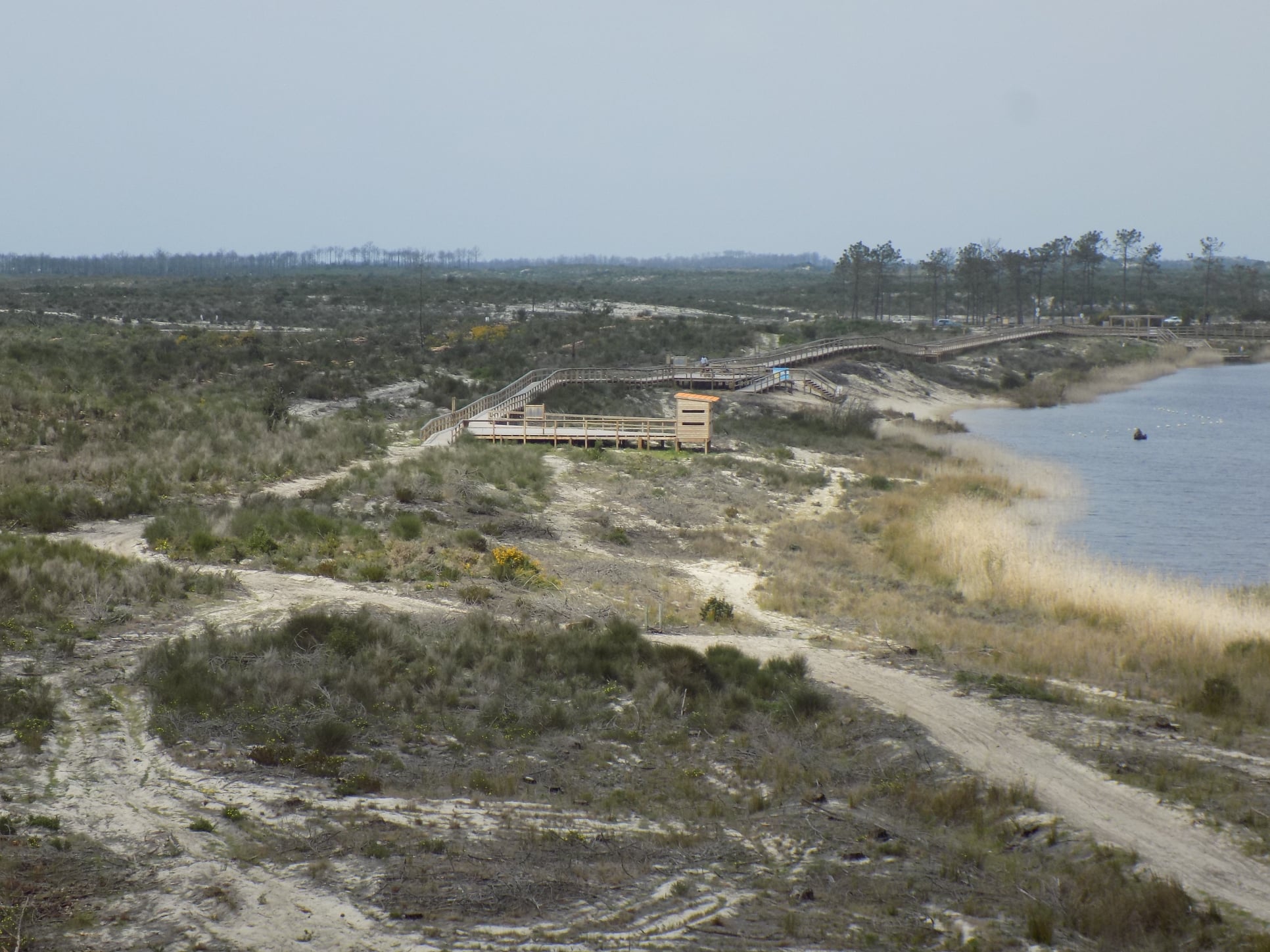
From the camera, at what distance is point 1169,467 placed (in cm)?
4778

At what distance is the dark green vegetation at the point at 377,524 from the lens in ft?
74.1

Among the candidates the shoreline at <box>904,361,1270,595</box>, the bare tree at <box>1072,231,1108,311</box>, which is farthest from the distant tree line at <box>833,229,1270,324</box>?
the shoreline at <box>904,361,1270,595</box>

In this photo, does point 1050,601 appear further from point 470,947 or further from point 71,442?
point 71,442

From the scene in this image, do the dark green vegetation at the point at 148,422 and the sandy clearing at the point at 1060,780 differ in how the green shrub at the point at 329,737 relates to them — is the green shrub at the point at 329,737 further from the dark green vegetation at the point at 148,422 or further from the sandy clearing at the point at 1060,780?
the dark green vegetation at the point at 148,422

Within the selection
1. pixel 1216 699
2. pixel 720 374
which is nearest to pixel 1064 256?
pixel 720 374

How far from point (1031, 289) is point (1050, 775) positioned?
14049 centimetres

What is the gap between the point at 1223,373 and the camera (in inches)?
3600

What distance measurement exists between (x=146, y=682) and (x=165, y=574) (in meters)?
5.10

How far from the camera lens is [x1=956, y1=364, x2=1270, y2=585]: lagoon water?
105 feet

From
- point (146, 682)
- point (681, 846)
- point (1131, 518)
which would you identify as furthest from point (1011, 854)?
point (1131, 518)

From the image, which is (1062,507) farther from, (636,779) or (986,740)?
(636,779)

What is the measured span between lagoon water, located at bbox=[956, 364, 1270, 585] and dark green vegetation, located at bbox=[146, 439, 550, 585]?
17.0 metres

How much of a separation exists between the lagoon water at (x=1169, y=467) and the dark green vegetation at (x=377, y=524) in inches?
668

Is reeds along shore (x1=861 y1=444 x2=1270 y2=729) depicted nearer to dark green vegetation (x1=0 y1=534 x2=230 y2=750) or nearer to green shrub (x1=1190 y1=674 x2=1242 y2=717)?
green shrub (x1=1190 y1=674 x2=1242 y2=717)
